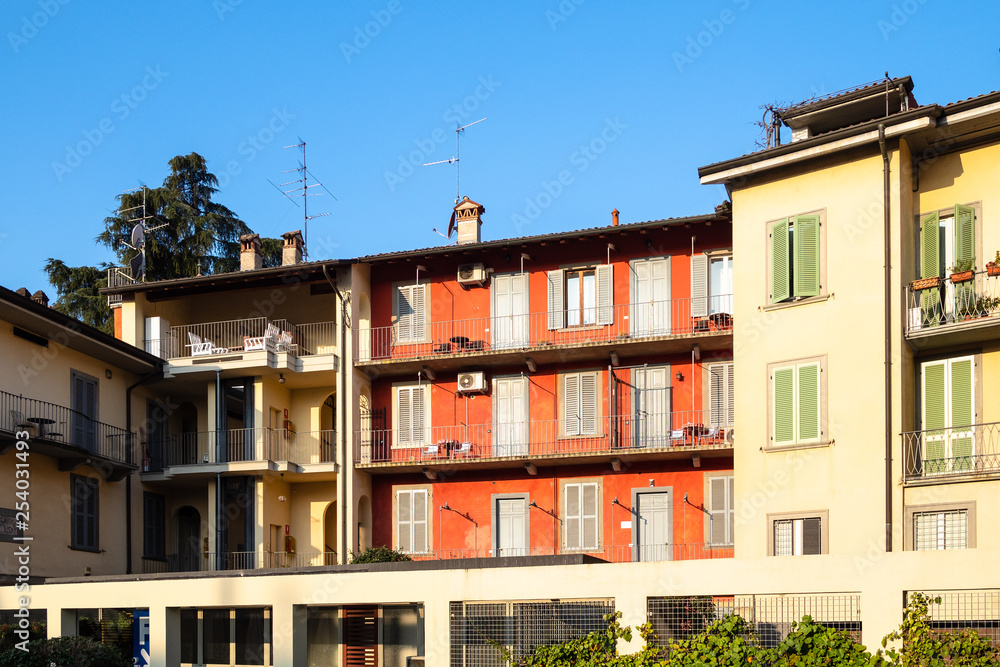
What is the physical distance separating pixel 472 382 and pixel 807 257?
33.6 ft

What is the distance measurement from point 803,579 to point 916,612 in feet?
5.53

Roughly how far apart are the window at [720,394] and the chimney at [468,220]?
26.5ft

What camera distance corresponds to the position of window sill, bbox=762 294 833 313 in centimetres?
2403

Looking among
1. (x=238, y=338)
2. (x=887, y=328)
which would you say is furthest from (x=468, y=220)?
(x=887, y=328)

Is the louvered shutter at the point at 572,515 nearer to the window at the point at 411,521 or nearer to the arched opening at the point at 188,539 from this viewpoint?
the window at the point at 411,521

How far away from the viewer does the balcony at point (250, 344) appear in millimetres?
32094

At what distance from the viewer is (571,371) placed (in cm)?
3091

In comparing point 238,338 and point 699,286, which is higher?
point 699,286

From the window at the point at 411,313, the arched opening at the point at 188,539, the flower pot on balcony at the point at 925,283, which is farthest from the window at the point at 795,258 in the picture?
the arched opening at the point at 188,539

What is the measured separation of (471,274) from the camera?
3181 cm

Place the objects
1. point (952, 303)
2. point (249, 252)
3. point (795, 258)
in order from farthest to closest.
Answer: point (249, 252) → point (795, 258) → point (952, 303)

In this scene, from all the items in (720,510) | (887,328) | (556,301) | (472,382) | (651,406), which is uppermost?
(556,301)

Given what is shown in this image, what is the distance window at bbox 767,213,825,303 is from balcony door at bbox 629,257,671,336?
529cm

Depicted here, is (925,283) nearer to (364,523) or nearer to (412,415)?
(412,415)
